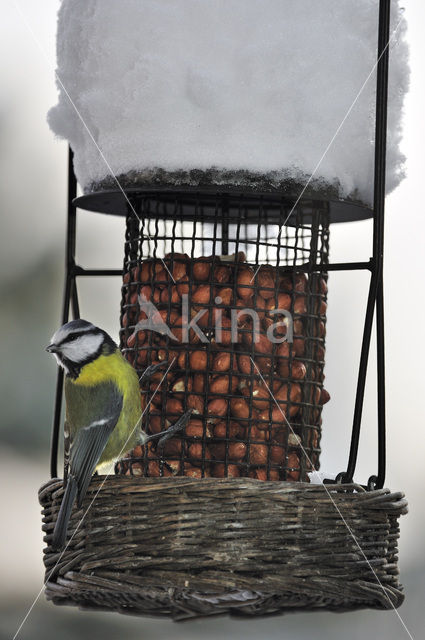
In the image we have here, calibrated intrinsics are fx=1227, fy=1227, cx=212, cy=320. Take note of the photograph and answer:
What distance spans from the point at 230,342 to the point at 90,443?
35cm

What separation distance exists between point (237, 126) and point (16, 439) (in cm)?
163

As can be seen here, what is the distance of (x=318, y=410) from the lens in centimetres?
254

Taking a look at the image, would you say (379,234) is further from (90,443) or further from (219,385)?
(90,443)

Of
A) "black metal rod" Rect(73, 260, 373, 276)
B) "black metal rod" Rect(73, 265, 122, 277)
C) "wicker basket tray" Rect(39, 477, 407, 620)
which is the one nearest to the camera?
"wicker basket tray" Rect(39, 477, 407, 620)

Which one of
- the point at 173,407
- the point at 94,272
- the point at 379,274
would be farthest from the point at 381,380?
the point at 94,272

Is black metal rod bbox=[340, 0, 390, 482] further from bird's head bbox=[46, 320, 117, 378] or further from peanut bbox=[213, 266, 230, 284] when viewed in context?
bird's head bbox=[46, 320, 117, 378]

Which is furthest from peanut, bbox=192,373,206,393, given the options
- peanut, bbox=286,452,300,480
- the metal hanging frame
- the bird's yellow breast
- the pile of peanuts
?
the metal hanging frame

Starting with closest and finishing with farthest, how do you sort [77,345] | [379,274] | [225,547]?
[225,547], [379,274], [77,345]

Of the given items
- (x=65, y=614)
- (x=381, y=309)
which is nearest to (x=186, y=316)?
(x=381, y=309)

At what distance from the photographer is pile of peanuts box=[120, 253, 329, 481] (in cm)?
241

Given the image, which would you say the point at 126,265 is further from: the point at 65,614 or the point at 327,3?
the point at 65,614

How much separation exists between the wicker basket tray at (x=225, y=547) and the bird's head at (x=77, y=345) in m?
0.29

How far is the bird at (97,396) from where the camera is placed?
7.61ft

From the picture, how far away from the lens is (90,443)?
2.30 m
